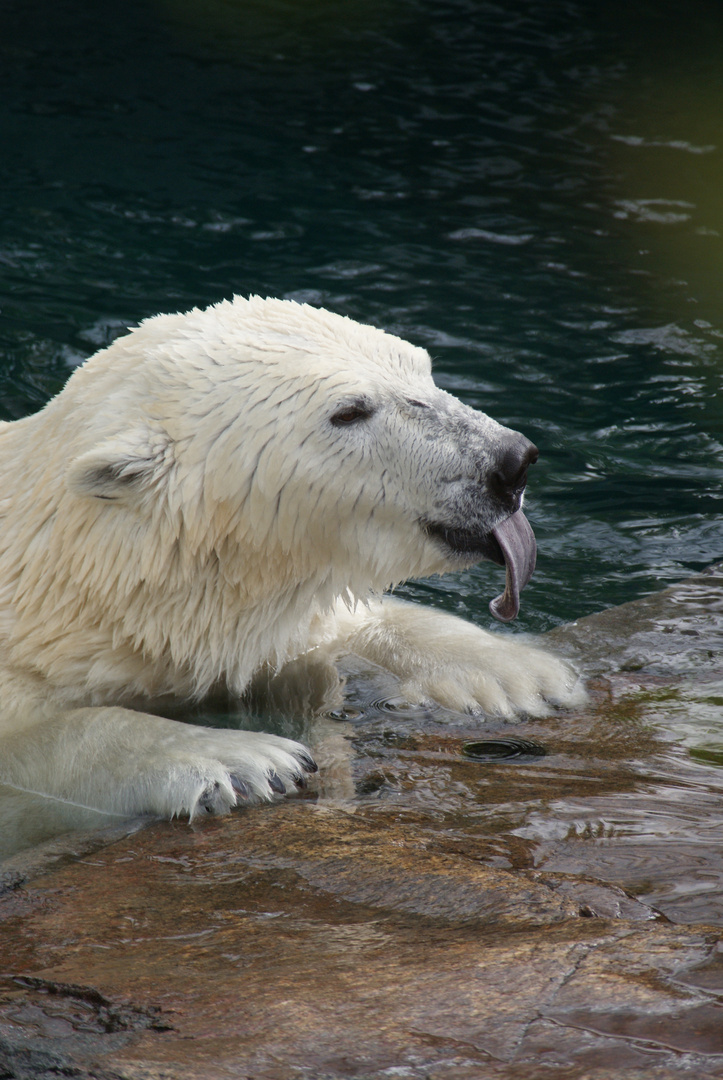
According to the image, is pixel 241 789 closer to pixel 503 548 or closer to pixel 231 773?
pixel 231 773

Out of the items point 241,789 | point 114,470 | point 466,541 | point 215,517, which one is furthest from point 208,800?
point 466,541

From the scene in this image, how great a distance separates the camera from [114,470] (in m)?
2.90

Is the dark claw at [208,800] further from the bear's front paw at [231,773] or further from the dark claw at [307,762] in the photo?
the dark claw at [307,762]

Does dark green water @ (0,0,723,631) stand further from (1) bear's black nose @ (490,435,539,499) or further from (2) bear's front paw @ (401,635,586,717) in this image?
(1) bear's black nose @ (490,435,539,499)

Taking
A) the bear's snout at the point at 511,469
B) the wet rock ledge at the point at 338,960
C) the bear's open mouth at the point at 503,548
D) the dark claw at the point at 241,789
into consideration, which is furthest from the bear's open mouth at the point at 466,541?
the dark claw at the point at 241,789

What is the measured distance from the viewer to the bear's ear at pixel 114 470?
A: 2871mm

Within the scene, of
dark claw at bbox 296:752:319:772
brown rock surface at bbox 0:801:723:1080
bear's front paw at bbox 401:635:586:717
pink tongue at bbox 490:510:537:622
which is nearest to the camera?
brown rock surface at bbox 0:801:723:1080

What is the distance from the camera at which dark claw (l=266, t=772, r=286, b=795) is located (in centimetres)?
268

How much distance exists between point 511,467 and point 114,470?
1.05 m

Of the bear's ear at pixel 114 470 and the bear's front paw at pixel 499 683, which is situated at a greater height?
the bear's ear at pixel 114 470

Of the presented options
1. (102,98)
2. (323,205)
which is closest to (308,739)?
(323,205)

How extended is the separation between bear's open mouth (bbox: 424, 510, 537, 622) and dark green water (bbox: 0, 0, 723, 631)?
1269 millimetres

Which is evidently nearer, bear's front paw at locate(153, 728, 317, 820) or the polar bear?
bear's front paw at locate(153, 728, 317, 820)

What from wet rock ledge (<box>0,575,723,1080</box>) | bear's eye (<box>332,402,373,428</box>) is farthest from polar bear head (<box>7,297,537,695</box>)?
wet rock ledge (<box>0,575,723,1080</box>)
